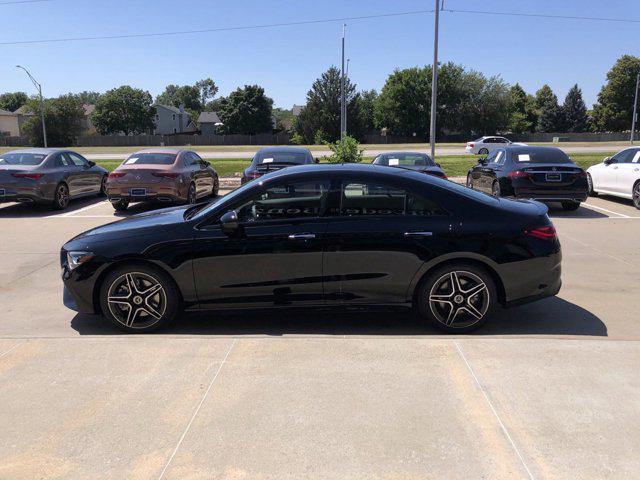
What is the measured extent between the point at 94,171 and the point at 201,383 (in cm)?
1280

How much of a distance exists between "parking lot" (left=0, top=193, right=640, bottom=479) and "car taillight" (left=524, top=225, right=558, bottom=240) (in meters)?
0.86

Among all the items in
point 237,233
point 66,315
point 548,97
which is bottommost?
point 66,315

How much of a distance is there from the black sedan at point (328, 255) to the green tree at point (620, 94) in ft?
301

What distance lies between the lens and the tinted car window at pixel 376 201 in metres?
4.99

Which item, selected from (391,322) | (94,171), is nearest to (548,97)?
(94,171)

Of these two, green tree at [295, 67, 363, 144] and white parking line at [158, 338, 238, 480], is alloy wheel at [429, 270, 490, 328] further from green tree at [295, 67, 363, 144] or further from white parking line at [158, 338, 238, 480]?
green tree at [295, 67, 363, 144]

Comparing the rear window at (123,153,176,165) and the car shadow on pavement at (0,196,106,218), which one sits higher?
the rear window at (123,153,176,165)

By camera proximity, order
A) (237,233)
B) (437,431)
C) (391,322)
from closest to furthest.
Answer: (437,431)
(237,233)
(391,322)

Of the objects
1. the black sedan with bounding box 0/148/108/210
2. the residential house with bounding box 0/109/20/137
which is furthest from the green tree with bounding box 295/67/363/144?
the black sedan with bounding box 0/148/108/210

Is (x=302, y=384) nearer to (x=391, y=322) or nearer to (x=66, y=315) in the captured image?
(x=391, y=322)

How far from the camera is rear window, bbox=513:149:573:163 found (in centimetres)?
1243

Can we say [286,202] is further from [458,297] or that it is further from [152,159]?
[152,159]

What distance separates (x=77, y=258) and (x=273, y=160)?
8.55 m

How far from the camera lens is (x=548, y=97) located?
93.8 metres
